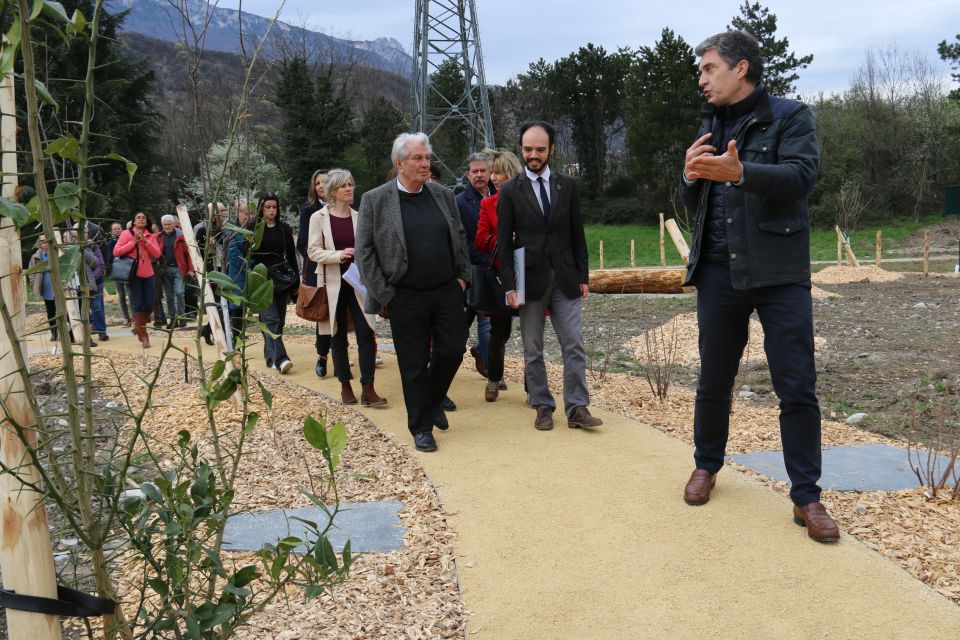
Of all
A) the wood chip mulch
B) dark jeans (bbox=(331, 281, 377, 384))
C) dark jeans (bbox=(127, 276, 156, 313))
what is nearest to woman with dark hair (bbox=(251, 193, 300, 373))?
the wood chip mulch

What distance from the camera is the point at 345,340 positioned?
6832 millimetres

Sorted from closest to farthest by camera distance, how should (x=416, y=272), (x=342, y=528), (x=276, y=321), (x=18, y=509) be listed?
(x=18, y=509) < (x=342, y=528) < (x=416, y=272) < (x=276, y=321)

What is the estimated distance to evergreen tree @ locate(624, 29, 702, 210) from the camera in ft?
133

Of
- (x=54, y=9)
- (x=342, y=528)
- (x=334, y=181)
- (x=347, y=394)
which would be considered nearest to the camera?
(x=54, y=9)

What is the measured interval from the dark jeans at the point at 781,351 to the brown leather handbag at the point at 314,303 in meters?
4.02

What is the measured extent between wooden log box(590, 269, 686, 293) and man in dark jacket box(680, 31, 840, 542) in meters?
12.6

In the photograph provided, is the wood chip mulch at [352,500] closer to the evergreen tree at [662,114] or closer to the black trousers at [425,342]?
the black trousers at [425,342]

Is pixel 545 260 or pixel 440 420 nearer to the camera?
pixel 545 260

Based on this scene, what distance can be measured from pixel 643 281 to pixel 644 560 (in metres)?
13.5

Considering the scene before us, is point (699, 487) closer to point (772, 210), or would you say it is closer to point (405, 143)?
point (772, 210)

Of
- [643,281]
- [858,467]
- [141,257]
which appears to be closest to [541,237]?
[858,467]

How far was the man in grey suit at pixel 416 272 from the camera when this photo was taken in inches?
206

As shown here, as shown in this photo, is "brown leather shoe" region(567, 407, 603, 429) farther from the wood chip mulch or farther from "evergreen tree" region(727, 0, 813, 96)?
"evergreen tree" region(727, 0, 813, 96)

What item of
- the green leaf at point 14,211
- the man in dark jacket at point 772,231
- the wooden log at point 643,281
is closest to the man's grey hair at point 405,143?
the man in dark jacket at point 772,231
